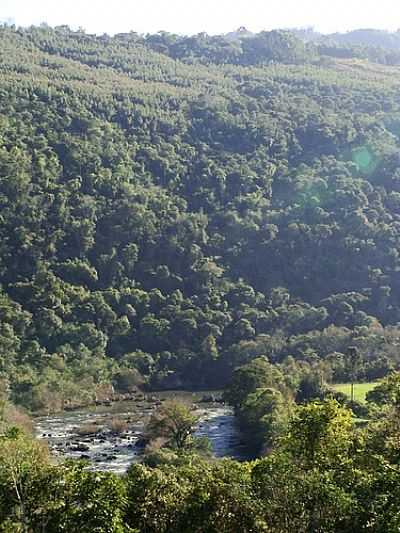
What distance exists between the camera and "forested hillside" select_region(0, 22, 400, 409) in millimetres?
86750

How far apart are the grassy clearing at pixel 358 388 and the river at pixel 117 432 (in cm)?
979

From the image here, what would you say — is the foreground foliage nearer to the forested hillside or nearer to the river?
the river

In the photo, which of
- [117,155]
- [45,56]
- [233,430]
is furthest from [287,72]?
[233,430]

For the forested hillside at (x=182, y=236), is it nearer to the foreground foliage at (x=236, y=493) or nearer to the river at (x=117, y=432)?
the river at (x=117, y=432)

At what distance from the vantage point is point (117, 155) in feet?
393

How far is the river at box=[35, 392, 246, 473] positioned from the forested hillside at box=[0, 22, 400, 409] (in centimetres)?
558

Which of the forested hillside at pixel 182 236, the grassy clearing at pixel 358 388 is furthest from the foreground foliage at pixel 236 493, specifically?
the forested hillside at pixel 182 236

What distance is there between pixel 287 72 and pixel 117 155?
3159 inches

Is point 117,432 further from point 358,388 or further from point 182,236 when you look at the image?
point 182,236

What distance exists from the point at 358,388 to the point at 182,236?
4494 centimetres

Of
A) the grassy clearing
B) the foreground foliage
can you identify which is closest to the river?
the grassy clearing

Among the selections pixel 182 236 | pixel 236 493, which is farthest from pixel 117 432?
pixel 182 236

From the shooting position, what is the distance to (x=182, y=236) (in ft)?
352

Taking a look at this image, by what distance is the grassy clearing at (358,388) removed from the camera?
63381 mm
